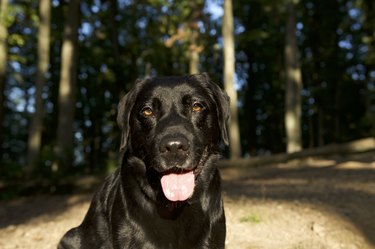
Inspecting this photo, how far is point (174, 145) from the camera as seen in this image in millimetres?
3637

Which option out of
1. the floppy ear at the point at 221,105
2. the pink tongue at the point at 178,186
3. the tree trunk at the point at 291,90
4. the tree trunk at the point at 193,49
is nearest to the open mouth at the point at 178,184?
the pink tongue at the point at 178,186

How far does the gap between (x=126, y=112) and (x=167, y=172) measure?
0.84 m

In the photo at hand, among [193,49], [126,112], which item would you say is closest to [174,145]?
[126,112]

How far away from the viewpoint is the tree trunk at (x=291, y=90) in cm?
1865

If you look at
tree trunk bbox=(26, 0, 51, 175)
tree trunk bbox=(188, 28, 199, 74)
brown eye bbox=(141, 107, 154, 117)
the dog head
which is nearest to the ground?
the dog head

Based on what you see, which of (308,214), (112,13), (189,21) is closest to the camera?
(308,214)

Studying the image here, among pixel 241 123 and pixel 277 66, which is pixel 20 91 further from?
pixel 277 66

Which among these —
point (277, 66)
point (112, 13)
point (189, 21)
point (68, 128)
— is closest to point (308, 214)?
point (68, 128)

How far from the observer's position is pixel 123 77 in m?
29.2

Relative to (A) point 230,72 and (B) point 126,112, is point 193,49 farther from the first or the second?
(B) point 126,112

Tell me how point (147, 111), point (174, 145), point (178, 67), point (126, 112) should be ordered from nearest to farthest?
point (174, 145) → point (147, 111) → point (126, 112) → point (178, 67)

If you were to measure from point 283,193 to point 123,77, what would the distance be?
2173 cm

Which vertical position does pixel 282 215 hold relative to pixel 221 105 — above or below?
below

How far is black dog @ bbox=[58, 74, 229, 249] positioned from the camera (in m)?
3.80
